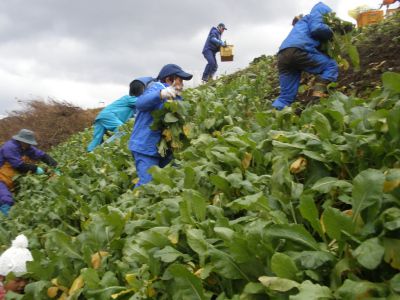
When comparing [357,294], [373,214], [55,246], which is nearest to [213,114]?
[55,246]

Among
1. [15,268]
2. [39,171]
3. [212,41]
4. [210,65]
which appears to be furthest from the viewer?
[210,65]

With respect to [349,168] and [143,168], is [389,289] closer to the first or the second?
[349,168]

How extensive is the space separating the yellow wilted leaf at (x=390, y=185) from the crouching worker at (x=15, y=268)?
9.73ft

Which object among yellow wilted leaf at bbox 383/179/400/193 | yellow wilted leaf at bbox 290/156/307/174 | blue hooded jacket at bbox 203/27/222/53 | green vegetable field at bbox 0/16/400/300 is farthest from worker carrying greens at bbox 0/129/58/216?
blue hooded jacket at bbox 203/27/222/53

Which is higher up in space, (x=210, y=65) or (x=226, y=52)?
(x=226, y=52)

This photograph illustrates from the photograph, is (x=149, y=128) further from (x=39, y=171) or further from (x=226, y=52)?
(x=226, y=52)

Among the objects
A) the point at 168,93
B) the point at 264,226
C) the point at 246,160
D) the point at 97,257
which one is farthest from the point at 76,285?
the point at 168,93

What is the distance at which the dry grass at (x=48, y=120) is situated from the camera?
18062 mm

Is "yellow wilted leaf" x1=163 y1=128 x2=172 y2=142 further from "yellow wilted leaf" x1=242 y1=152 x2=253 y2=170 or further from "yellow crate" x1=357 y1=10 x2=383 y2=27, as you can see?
"yellow crate" x1=357 y1=10 x2=383 y2=27

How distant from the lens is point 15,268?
3.78 meters

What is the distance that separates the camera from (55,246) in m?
3.86

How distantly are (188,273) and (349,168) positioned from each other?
1.14 metres

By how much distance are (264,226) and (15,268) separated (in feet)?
8.57

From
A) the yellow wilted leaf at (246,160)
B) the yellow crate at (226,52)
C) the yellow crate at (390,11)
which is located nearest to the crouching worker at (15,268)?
the yellow wilted leaf at (246,160)
